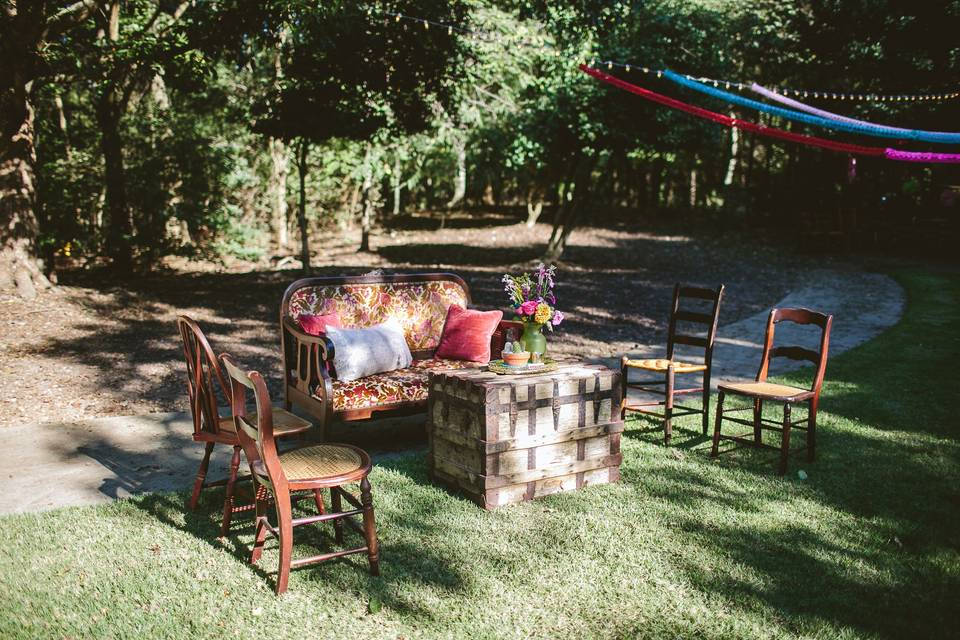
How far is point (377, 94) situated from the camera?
37.4 ft

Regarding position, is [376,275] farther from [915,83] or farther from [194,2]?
[915,83]

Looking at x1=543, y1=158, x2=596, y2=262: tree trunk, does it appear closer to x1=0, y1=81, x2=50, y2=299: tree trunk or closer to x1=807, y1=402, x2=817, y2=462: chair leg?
x1=0, y1=81, x2=50, y2=299: tree trunk

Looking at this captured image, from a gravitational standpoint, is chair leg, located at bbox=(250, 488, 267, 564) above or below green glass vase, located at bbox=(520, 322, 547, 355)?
below

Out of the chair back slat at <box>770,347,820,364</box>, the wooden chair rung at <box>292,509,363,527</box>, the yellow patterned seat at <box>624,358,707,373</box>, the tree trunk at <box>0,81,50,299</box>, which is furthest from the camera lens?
the tree trunk at <box>0,81,50,299</box>

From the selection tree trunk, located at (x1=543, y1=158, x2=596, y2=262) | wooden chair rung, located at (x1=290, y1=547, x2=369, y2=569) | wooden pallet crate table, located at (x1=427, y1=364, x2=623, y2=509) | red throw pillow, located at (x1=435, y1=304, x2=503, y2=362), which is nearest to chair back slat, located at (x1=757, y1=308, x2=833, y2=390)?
wooden pallet crate table, located at (x1=427, y1=364, x2=623, y2=509)

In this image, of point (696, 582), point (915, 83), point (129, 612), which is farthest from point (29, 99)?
point (915, 83)

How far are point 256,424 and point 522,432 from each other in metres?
1.50

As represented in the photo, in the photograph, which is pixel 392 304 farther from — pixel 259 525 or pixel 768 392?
pixel 768 392

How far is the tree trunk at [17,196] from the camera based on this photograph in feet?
32.8

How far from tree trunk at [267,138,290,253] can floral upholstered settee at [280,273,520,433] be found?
12.2m

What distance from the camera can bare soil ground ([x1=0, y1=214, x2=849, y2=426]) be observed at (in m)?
6.72

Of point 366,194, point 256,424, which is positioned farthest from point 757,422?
point 366,194

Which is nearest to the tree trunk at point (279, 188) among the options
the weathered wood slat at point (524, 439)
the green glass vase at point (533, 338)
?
the green glass vase at point (533, 338)

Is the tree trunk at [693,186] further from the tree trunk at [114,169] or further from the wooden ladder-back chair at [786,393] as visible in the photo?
the wooden ladder-back chair at [786,393]
